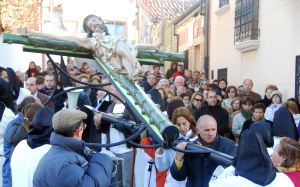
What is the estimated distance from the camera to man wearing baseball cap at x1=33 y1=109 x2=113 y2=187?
3.50 m

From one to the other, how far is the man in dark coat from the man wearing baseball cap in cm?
487

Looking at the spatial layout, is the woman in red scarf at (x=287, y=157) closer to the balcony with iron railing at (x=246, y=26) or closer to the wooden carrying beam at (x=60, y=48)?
the wooden carrying beam at (x=60, y=48)

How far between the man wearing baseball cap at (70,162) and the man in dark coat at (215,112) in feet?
16.0

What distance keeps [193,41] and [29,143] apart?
18.3 m

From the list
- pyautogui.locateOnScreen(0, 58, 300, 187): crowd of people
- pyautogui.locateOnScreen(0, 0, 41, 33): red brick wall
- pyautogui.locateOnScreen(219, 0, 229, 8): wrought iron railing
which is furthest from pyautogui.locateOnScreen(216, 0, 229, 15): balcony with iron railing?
pyautogui.locateOnScreen(0, 58, 300, 187): crowd of people

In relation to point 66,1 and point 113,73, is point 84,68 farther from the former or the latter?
point 66,1

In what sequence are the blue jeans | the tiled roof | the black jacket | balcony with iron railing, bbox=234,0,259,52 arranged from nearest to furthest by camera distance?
the black jacket < the blue jeans < balcony with iron railing, bbox=234,0,259,52 < the tiled roof

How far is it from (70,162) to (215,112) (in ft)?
17.2

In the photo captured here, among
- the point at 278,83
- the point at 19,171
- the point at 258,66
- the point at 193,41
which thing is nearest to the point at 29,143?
the point at 19,171

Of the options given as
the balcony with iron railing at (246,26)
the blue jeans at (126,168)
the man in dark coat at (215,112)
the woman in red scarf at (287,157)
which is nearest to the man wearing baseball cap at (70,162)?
the woman in red scarf at (287,157)

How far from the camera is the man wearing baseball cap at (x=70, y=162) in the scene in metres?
3.50

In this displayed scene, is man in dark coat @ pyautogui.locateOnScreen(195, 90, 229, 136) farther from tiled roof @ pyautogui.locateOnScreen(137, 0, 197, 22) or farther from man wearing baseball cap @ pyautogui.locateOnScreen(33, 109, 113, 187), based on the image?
tiled roof @ pyautogui.locateOnScreen(137, 0, 197, 22)

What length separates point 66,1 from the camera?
132 feet

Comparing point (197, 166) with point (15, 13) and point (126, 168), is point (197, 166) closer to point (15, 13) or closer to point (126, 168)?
point (126, 168)
